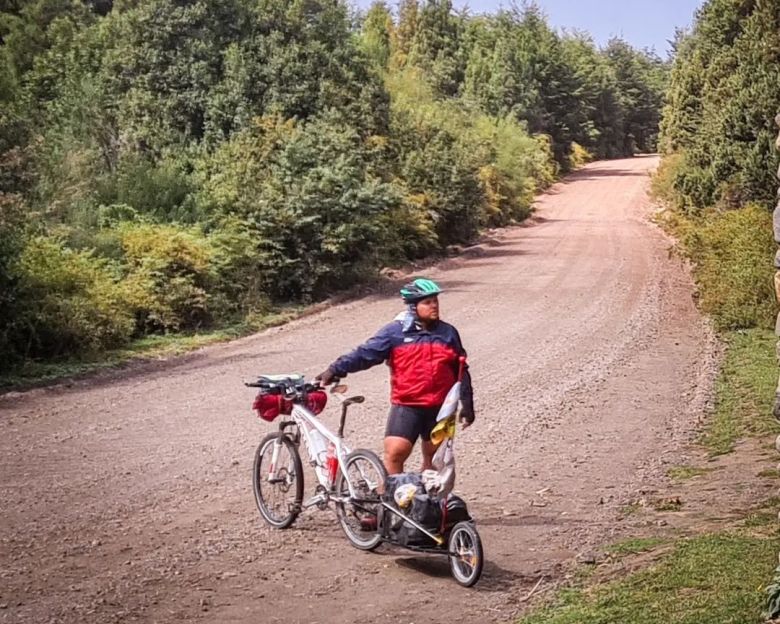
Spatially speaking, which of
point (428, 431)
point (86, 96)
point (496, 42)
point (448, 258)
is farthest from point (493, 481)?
point (496, 42)

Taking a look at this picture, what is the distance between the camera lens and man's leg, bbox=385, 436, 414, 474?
7.62 meters

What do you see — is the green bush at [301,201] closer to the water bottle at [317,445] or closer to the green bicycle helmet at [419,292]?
the water bottle at [317,445]

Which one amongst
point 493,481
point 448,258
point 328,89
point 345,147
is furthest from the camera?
point 448,258

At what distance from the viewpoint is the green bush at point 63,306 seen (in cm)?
1608

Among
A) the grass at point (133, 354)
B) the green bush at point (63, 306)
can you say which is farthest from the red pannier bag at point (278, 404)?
the green bush at point (63, 306)

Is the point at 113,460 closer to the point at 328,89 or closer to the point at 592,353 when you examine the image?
the point at 592,353

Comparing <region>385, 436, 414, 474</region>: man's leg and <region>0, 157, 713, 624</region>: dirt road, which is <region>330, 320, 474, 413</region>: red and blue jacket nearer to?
<region>385, 436, 414, 474</region>: man's leg

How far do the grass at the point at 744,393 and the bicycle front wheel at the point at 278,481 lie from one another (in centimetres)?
463

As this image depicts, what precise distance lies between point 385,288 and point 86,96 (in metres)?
8.30

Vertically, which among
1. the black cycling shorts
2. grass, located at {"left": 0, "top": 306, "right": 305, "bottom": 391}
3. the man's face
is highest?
the man's face

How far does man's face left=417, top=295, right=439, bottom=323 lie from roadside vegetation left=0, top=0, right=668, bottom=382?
9.34 metres

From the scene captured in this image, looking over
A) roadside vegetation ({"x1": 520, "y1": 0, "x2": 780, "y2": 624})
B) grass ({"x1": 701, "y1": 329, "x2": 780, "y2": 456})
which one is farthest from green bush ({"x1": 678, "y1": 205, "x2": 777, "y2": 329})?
grass ({"x1": 701, "y1": 329, "x2": 780, "y2": 456})

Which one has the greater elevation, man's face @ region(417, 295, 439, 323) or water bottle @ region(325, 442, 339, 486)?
man's face @ region(417, 295, 439, 323)

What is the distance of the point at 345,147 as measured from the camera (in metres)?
25.3
